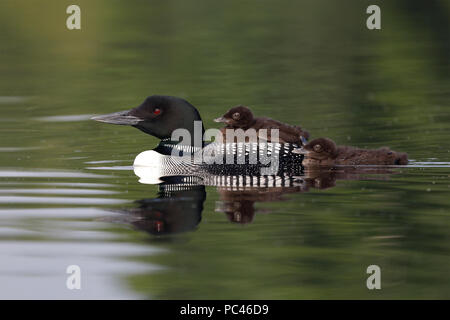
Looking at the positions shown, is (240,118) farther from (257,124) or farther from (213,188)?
(213,188)

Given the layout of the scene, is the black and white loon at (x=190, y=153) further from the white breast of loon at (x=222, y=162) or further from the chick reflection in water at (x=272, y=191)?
the chick reflection in water at (x=272, y=191)

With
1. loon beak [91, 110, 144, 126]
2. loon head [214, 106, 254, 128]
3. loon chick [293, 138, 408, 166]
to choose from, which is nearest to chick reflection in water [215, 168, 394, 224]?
loon chick [293, 138, 408, 166]

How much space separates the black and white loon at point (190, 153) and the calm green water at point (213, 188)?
1.11ft

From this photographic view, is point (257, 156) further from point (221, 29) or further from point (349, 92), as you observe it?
point (221, 29)

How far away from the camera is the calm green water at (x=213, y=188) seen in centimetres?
506

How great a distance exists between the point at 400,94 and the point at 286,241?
283 inches

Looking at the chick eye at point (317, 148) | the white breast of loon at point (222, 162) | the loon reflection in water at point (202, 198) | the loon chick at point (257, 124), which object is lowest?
the loon reflection in water at point (202, 198)

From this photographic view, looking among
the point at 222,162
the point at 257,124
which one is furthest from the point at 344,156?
the point at 222,162

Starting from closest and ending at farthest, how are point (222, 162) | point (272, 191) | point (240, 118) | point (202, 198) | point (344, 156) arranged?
1. point (202, 198)
2. point (272, 191)
3. point (222, 162)
4. point (344, 156)
5. point (240, 118)

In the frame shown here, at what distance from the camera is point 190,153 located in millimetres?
8039

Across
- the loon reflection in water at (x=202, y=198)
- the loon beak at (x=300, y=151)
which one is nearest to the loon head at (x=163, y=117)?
the loon reflection in water at (x=202, y=198)

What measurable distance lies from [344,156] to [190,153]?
128 centimetres

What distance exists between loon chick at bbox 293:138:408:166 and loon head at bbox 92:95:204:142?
0.95 m

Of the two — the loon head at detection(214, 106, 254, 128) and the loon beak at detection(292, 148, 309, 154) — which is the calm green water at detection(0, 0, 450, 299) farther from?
the loon head at detection(214, 106, 254, 128)
